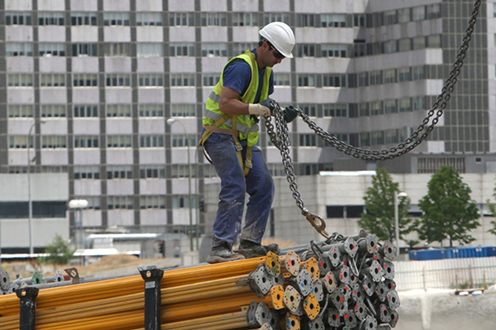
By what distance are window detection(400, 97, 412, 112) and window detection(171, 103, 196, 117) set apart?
971 inches

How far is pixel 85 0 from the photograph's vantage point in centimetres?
10456

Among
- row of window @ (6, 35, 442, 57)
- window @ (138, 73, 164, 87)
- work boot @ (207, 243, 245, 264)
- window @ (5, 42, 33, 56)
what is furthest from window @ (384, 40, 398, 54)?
work boot @ (207, 243, 245, 264)

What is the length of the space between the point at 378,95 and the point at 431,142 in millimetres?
11425

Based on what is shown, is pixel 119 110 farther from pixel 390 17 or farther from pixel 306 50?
pixel 390 17

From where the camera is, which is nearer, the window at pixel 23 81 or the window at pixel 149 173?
the window at pixel 23 81

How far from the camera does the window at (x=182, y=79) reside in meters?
105

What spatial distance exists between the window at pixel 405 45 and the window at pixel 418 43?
0.67 metres

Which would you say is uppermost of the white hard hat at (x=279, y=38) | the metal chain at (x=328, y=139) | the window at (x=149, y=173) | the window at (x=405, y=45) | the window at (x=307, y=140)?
the window at (x=405, y=45)

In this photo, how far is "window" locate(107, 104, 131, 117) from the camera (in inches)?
4117

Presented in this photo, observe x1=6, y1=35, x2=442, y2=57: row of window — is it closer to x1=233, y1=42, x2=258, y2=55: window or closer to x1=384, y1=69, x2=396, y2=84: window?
x1=233, y1=42, x2=258, y2=55: window

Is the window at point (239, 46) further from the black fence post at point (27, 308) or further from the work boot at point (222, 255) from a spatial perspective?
the black fence post at point (27, 308)

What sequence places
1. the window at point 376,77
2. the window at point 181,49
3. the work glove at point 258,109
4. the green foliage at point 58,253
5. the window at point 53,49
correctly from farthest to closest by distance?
1. the window at point 376,77
2. the window at point 181,49
3. the window at point 53,49
4. the green foliage at point 58,253
5. the work glove at point 258,109

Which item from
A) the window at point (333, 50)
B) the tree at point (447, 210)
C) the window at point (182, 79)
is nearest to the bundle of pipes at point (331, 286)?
the tree at point (447, 210)

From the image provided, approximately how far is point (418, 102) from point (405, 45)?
7.29 m
